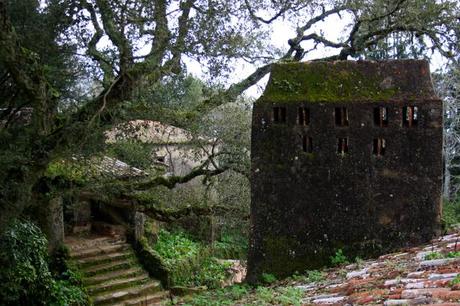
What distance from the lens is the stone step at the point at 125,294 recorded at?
15.0 m

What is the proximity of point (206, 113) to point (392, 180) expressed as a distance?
21.0 ft

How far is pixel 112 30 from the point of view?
8.82m

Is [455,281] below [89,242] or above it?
above

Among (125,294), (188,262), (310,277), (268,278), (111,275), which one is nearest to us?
(310,277)

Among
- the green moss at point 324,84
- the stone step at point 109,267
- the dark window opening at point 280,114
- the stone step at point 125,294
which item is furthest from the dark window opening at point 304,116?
the stone step at point 109,267

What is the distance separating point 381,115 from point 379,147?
1.51ft

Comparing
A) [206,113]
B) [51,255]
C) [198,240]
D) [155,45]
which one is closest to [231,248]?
[198,240]

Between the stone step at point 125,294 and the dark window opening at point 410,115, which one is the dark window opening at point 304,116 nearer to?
the dark window opening at point 410,115

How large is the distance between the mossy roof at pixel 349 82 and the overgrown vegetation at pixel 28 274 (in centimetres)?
640

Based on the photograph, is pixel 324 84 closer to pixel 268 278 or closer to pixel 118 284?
pixel 268 278

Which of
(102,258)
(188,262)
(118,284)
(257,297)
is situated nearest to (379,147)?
(257,297)

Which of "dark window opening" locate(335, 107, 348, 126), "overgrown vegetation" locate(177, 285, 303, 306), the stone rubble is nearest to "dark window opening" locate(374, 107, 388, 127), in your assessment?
"dark window opening" locate(335, 107, 348, 126)

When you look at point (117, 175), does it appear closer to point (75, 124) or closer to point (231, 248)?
point (75, 124)

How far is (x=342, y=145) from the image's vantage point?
8.25 m
